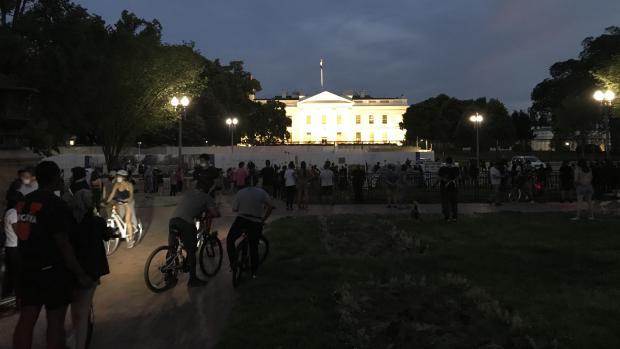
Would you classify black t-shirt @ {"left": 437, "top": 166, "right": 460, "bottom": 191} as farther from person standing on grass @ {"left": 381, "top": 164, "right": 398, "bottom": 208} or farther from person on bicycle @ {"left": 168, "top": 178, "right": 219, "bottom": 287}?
Answer: person on bicycle @ {"left": 168, "top": 178, "right": 219, "bottom": 287}

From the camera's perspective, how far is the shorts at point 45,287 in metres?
4.24

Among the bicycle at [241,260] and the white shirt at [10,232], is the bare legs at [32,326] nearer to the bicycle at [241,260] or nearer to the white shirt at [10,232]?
the white shirt at [10,232]

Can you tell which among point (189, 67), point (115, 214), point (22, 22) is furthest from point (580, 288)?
point (189, 67)

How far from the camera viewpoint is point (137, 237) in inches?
512

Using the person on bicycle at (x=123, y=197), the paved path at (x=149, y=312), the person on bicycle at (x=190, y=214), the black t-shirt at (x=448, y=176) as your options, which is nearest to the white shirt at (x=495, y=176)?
the black t-shirt at (x=448, y=176)

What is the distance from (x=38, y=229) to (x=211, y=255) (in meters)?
4.92

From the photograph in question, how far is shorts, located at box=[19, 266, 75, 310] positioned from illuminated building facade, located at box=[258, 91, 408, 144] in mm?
113255

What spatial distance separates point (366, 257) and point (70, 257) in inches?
264

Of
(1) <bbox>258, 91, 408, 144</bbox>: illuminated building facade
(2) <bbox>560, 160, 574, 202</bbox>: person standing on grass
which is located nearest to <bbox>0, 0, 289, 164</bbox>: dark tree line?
(2) <bbox>560, 160, 574, 202</bbox>: person standing on grass

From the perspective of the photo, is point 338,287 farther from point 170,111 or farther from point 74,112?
point 170,111

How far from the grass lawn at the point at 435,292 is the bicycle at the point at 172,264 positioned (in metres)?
0.90

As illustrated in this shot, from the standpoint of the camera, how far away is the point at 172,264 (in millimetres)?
7980

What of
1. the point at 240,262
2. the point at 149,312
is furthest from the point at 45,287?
the point at 240,262

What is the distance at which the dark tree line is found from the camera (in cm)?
2061
